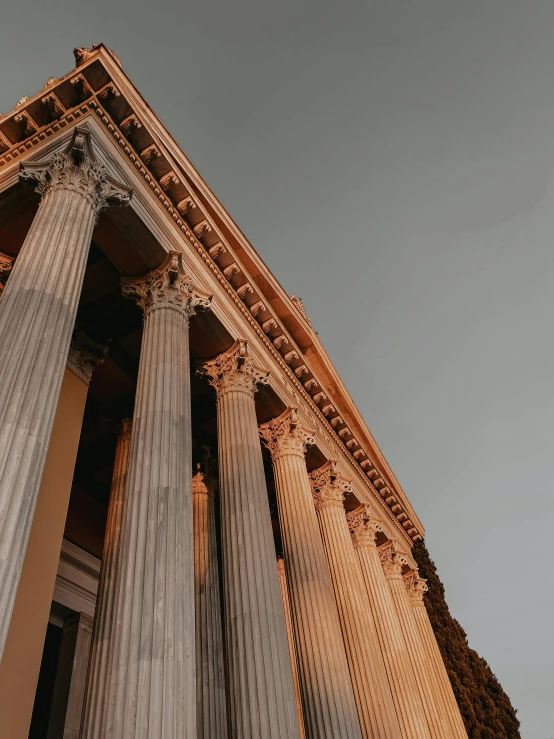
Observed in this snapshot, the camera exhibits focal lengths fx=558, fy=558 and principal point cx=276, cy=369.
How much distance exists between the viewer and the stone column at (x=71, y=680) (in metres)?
15.1

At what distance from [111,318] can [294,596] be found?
9.13 metres

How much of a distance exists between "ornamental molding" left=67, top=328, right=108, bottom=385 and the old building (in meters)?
0.06

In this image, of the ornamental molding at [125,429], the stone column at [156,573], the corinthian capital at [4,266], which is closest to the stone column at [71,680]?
the ornamental molding at [125,429]

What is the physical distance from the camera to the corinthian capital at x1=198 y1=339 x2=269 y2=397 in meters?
15.6

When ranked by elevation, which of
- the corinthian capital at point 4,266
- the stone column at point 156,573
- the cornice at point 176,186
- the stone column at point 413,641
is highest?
the cornice at point 176,186

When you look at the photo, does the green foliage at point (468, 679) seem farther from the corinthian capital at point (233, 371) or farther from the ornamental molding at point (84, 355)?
the ornamental molding at point (84, 355)

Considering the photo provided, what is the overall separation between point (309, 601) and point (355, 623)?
13.0 ft

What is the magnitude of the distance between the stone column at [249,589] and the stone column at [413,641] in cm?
1545

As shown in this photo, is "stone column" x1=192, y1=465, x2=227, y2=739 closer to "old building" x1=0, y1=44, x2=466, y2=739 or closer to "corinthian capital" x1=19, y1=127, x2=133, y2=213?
"old building" x1=0, y1=44, x2=466, y2=739

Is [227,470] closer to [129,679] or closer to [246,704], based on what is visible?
[246,704]

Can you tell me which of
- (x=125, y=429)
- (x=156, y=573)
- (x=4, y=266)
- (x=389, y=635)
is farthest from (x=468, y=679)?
(x=4, y=266)

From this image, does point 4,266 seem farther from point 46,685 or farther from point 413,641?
point 413,641

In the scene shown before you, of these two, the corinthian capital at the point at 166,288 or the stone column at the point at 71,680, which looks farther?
the stone column at the point at 71,680

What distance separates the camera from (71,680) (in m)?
16.0
